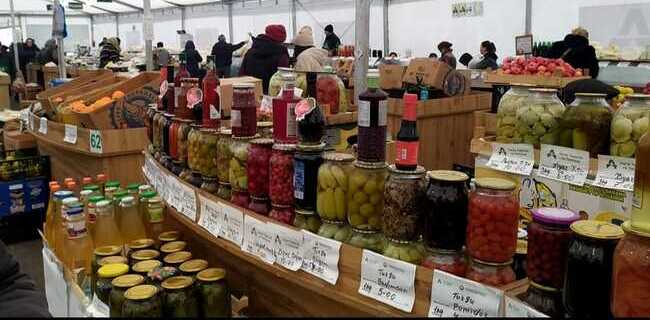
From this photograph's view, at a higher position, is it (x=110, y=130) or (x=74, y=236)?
(x=110, y=130)

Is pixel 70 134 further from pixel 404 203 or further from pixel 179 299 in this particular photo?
pixel 404 203

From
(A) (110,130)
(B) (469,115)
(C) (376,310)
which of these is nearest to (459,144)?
(B) (469,115)

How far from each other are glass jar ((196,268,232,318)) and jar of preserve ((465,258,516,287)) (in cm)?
85

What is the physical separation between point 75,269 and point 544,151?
6.05ft

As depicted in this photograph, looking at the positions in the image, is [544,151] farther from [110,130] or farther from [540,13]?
[540,13]

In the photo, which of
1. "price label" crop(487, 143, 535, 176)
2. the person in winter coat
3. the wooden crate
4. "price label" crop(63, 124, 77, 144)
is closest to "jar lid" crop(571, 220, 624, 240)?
"price label" crop(487, 143, 535, 176)

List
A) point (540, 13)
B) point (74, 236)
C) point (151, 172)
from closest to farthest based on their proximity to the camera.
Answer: point (74, 236), point (151, 172), point (540, 13)

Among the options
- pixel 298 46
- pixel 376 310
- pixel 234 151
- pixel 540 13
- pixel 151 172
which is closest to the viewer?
pixel 376 310

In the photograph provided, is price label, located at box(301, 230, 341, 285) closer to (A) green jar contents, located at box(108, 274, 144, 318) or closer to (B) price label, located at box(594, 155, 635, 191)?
(A) green jar contents, located at box(108, 274, 144, 318)

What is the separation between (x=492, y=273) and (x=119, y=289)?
113 cm

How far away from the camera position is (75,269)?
235cm

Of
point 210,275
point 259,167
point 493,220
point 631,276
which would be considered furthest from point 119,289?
point 631,276

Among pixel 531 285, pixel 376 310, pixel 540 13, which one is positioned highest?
pixel 540 13

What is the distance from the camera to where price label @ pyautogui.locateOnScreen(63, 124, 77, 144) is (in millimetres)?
4145
